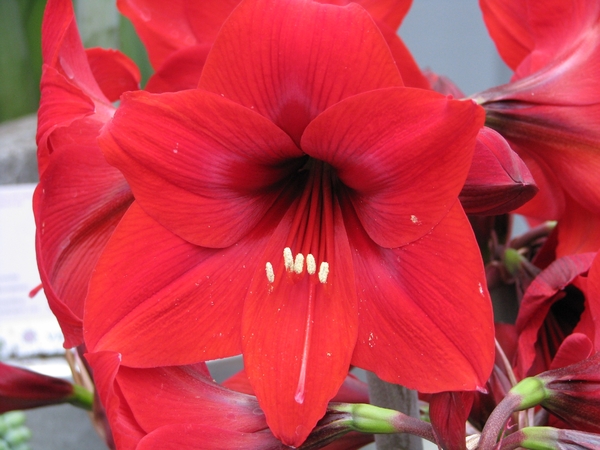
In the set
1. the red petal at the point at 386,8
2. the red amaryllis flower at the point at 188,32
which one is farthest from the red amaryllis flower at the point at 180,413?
the red petal at the point at 386,8

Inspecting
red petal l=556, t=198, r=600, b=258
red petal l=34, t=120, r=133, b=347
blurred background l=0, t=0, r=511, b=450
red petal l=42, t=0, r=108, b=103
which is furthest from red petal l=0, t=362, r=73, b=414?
blurred background l=0, t=0, r=511, b=450

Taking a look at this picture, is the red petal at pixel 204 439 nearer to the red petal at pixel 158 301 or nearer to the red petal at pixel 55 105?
the red petal at pixel 158 301

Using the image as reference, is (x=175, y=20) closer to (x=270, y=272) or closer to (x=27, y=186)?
(x=270, y=272)

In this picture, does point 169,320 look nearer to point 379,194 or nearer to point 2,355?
point 379,194

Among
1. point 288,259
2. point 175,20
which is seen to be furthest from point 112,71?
point 288,259

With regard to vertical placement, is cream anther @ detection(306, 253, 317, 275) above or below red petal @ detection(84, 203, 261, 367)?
above

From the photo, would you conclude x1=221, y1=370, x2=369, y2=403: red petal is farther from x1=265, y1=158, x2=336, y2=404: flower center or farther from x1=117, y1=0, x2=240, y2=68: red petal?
x1=117, y1=0, x2=240, y2=68: red petal
